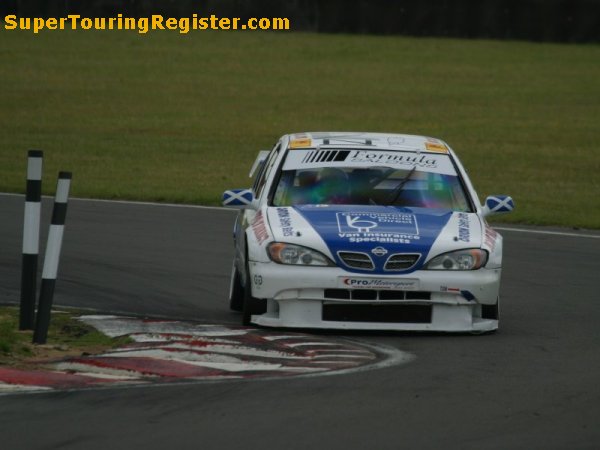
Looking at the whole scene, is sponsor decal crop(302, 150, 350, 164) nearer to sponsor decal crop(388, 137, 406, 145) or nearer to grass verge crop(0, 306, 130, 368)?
sponsor decal crop(388, 137, 406, 145)

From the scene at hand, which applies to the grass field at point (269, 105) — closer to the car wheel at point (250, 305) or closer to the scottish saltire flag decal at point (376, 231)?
the scottish saltire flag decal at point (376, 231)

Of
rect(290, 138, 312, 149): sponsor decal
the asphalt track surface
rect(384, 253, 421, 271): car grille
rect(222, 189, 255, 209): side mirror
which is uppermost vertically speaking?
rect(290, 138, 312, 149): sponsor decal

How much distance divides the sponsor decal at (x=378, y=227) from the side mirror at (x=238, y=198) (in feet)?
2.28

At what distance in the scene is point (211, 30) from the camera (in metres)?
45.7

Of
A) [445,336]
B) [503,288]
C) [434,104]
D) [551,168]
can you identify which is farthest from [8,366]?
[434,104]

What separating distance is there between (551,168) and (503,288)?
43.1ft

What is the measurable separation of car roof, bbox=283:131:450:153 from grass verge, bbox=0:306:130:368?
2333 millimetres

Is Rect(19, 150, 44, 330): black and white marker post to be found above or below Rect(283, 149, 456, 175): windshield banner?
below

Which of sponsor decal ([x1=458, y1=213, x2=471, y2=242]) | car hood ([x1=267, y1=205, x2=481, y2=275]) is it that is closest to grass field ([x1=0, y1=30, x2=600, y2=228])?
sponsor decal ([x1=458, y1=213, x2=471, y2=242])

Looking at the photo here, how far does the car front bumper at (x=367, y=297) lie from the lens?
32.6 ft

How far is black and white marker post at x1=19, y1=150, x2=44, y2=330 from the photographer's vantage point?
9.06 meters

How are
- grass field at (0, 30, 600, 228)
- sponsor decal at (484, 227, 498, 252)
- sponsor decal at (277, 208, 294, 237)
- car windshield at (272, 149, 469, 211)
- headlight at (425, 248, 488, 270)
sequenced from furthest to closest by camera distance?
grass field at (0, 30, 600, 228) < car windshield at (272, 149, 469, 211) < sponsor decal at (484, 227, 498, 252) < sponsor decal at (277, 208, 294, 237) < headlight at (425, 248, 488, 270)

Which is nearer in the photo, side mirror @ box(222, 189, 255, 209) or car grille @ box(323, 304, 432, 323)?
car grille @ box(323, 304, 432, 323)

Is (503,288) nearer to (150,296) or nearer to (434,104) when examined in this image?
(150,296)
